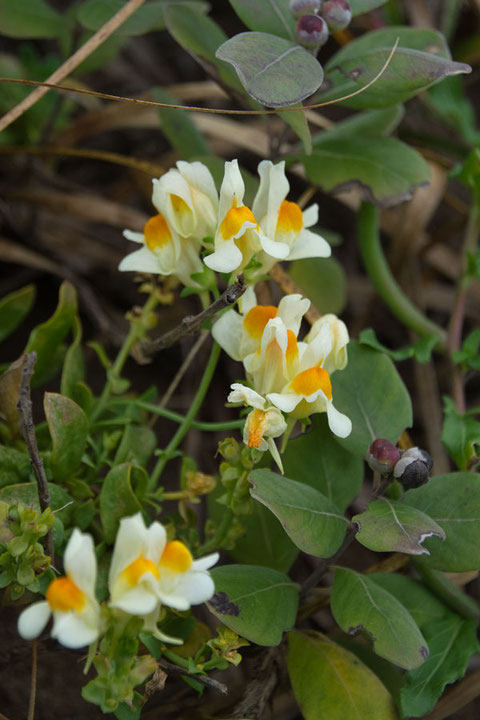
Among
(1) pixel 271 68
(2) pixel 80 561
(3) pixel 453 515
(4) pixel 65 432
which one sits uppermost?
(1) pixel 271 68

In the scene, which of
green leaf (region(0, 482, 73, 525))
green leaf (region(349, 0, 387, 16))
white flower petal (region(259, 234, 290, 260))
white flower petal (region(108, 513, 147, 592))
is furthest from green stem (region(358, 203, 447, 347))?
white flower petal (region(108, 513, 147, 592))

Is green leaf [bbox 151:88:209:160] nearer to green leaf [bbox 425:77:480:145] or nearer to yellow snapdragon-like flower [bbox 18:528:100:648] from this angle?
green leaf [bbox 425:77:480:145]

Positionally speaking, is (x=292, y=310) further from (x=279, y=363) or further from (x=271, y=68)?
(x=271, y=68)

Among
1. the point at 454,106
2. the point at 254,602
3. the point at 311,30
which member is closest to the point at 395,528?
the point at 254,602

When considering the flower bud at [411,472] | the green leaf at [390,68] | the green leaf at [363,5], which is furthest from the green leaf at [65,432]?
the green leaf at [363,5]

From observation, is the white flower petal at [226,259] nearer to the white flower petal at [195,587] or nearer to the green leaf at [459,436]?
the white flower petal at [195,587]

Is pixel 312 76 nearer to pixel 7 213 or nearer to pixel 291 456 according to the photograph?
pixel 291 456
